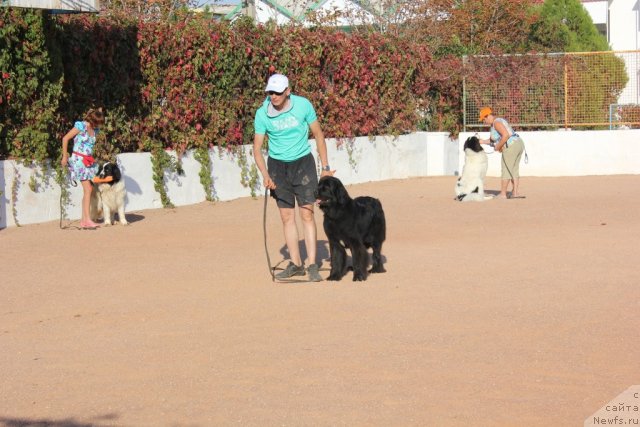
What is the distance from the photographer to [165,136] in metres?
18.0

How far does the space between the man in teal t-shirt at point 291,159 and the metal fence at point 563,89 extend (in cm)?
1521

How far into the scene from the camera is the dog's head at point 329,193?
9.70 meters

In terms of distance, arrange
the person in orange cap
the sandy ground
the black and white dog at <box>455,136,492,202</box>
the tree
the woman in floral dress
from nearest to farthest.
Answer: the sandy ground < the woman in floral dress < the black and white dog at <box>455,136,492,202</box> < the person in orange cap < the tree

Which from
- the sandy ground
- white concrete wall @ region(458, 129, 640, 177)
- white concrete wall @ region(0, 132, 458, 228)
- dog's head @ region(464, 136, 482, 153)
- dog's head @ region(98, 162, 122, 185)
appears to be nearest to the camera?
the sandy ground

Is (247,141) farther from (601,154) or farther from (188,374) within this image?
(188,374)

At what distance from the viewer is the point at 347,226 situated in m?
9.85

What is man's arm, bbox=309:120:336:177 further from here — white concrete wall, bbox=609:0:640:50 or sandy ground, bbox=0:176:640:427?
white concrete wall, bbox=609:0:640:50

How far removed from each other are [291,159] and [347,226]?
0.86 metres

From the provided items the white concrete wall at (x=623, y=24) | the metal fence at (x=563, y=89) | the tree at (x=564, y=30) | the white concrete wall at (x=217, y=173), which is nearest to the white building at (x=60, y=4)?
the white concrete wall at (x=217, y=173)

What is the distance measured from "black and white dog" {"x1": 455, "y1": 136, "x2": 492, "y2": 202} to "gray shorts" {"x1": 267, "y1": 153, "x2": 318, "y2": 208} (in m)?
8.02

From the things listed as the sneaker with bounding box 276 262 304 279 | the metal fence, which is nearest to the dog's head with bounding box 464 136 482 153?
the metal fence

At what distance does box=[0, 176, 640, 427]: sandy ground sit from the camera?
A: 19.5 feet

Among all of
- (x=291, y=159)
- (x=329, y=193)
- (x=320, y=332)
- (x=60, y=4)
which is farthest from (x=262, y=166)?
(x=60, y=4)

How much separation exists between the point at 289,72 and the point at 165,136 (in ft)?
12.2
